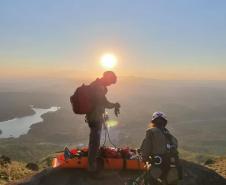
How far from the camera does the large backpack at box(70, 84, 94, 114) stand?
12303mm

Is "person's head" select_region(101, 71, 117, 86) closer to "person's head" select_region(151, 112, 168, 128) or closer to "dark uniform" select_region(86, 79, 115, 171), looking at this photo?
"dark uniform" select_region(86, 79, 115, 171)

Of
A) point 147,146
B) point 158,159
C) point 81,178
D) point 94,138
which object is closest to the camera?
point 158,159

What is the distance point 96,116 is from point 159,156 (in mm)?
3140

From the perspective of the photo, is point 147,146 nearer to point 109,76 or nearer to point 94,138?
point 94,138

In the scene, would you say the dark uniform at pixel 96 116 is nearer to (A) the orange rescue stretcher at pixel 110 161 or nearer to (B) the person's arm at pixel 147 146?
(A) the orange rescue stretcher at pixel 110 161

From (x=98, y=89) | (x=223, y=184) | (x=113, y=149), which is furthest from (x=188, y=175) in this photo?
(x=98, y=89)

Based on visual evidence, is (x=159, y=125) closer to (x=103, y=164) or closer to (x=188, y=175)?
(x=103, y=164)

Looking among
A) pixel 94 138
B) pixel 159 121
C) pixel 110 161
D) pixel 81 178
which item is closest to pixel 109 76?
pixel 94 138

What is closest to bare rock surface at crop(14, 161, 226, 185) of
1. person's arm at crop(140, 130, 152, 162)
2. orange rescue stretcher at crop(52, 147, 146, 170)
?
orange rescue stretcher at crop(52, 147, 146, 170)

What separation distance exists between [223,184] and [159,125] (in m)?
6.32

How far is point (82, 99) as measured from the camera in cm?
1234

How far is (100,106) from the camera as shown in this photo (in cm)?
1284

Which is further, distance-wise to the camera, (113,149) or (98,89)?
(113,149)

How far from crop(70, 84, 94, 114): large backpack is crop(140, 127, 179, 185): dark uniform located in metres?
2.70
